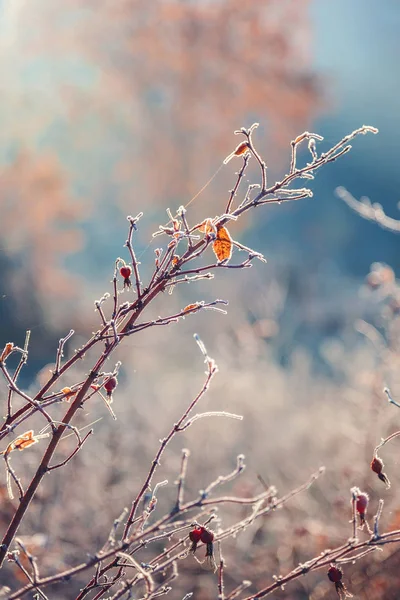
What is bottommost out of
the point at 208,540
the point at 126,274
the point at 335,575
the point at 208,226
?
the point at 335,575

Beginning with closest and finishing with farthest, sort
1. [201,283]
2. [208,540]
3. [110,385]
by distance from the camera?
[208,540], [110,385], [201,283]

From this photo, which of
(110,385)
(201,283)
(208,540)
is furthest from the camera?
(201,283)

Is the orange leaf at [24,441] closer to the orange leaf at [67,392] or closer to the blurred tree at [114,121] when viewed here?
the orange leaf at [67,392]

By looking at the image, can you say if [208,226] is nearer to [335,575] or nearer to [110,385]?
[110,385]

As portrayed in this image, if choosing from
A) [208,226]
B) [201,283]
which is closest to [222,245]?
[208,226]

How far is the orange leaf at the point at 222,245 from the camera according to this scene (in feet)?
3.80

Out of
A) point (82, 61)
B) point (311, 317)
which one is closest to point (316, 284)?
point (311, 317)

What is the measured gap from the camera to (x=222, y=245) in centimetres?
116

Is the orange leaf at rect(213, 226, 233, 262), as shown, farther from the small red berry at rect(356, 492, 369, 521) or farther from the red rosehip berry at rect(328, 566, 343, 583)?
the red rosehip berry at rect(328, 566, 343, 583)

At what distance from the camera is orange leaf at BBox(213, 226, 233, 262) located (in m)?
Answer: 1.16

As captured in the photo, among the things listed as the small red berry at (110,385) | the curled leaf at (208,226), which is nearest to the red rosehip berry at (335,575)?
the small red berry at (110,385)

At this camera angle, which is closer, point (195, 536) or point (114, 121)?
point (195, 536)

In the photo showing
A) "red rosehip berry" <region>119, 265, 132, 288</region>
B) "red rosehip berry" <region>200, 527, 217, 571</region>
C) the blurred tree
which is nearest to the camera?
"red rosehip berry" <region>200, 527, 217, 571</region>

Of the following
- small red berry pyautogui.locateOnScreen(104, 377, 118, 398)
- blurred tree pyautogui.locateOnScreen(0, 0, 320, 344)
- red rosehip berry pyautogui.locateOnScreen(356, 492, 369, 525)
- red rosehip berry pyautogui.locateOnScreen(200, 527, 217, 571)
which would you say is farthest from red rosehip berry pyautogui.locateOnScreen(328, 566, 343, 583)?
blurred tree pyautogui.locateOnScreen(0, 0, 320, 344)
